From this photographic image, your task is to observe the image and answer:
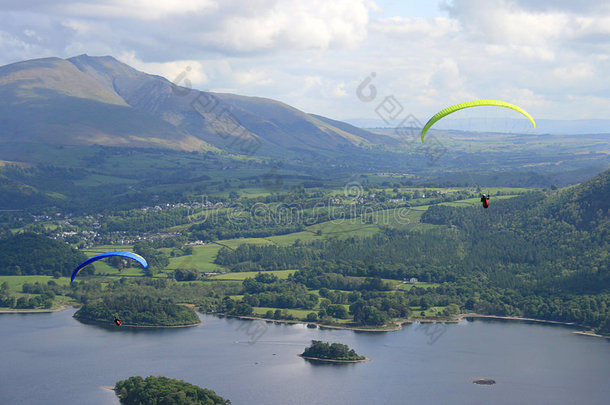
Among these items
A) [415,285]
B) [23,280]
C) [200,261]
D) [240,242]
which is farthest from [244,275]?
[23,280]

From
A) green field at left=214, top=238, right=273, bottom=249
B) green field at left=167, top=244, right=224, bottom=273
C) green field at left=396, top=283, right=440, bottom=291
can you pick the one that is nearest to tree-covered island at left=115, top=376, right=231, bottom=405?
green field at left=396, top=283, right=440, bottom=291

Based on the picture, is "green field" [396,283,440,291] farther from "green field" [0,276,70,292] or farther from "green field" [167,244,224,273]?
"green field" [0,276,70,292]

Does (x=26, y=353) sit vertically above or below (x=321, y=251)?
below

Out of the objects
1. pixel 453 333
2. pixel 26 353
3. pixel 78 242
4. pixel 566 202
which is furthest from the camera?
pixel 78 242

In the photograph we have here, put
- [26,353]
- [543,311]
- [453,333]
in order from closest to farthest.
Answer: [26,353], [453,333], [543,311]

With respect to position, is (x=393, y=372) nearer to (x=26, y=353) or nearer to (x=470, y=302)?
(x=470, y=302)

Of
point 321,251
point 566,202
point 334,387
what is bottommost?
point 334,387

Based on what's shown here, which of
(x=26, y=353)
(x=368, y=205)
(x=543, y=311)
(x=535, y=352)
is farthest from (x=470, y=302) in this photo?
(x=368, y=205)

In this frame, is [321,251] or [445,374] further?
[321,251]
